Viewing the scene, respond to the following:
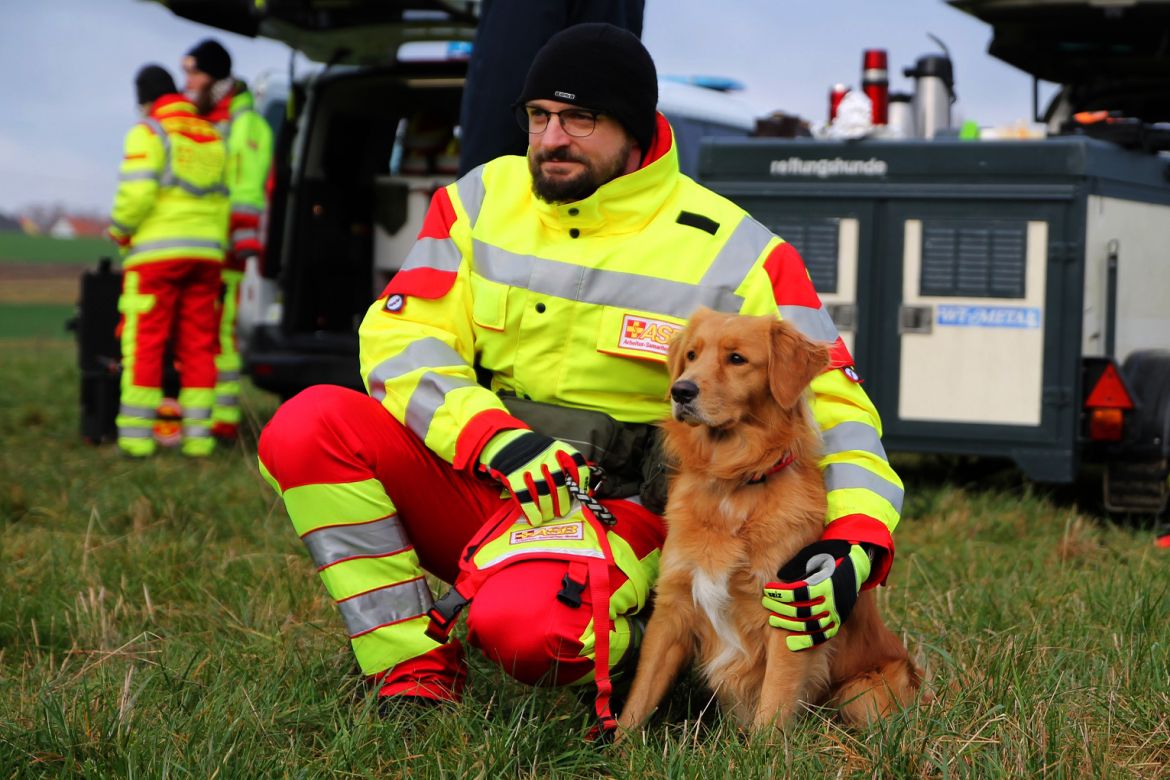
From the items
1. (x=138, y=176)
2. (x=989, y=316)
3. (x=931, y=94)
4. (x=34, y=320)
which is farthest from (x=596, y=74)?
(x=34, y=320)

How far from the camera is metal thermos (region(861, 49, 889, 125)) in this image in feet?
22.3

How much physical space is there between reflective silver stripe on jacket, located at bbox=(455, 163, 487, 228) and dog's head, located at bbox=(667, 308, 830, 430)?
2.22 feet

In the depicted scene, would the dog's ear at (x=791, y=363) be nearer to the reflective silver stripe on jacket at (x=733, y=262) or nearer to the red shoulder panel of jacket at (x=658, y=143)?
the reflective silver stripe on jacket at (x=733, y=262)

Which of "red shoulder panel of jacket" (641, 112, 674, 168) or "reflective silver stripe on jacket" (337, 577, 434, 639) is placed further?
"red shoulder panel of jacket" (641, 112, 674, 168)

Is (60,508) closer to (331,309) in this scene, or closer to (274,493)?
(274,493)

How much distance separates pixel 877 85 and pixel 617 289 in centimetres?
395

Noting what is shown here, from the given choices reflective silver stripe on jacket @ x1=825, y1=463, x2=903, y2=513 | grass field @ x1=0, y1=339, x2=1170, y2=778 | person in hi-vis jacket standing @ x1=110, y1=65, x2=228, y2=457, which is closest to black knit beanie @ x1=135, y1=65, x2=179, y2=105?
person in hi-vis jacket standing @ x1=110, y1=65, x2=228, y2=457

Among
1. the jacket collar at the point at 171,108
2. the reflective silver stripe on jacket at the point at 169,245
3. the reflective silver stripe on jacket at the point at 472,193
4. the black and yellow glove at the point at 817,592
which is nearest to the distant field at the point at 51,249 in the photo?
the jacket collar at the point at 171,108

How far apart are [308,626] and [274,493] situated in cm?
217

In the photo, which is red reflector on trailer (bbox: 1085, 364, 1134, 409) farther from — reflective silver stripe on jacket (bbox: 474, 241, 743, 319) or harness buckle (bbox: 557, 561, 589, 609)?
harness buckle (bbox: 557, 561, 589, 609)

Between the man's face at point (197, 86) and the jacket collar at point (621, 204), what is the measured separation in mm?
5391

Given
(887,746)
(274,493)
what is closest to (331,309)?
(274,493)

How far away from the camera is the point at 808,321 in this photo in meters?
3.28

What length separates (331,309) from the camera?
830cm
